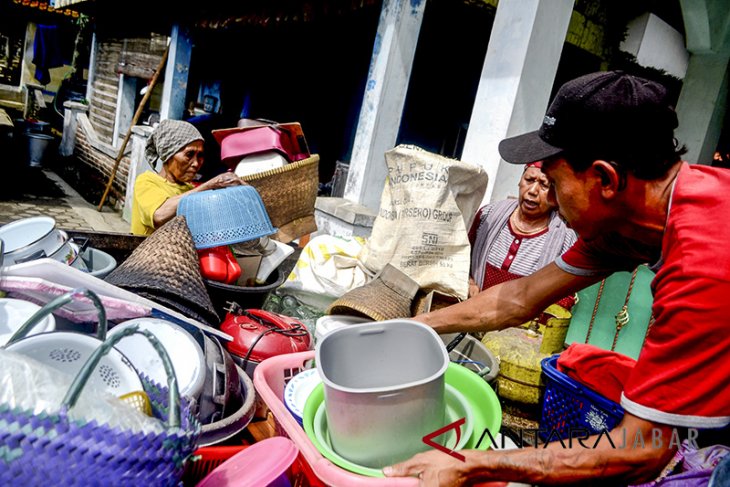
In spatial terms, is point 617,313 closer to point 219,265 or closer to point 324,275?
point 324,275

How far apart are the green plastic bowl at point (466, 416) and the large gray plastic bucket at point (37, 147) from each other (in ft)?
38.1

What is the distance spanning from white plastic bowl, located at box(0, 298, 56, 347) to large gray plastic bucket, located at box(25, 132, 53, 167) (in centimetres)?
1080

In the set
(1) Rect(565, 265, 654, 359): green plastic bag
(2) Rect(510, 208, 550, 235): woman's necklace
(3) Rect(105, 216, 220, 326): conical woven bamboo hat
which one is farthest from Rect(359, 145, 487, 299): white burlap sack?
(1) Rect(565, 265, 654, 359): green plastic bag

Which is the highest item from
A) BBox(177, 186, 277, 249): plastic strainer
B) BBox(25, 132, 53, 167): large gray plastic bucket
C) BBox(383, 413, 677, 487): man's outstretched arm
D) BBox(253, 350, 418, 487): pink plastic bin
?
BBox(177, 186, 277, 249): plastic strainer

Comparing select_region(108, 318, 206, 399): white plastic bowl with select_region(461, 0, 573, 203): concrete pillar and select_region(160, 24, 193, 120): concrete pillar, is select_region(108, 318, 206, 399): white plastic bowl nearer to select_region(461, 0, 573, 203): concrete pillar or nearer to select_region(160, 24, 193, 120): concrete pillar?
select_region(461, 0, 573, 203): concrete pillar

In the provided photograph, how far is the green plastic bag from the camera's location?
3705 millimetres

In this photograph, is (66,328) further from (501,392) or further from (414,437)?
(501,392)

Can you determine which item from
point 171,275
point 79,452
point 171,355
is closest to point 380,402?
point 79,452

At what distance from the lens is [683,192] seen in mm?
1346

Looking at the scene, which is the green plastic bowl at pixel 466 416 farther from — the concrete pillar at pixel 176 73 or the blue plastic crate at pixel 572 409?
the concrete pillar at pixel 176 73

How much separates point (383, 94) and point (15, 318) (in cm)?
367

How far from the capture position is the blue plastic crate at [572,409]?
1.69 m

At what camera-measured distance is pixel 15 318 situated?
158 centimetres

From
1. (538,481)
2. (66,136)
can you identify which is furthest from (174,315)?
(66,136)
